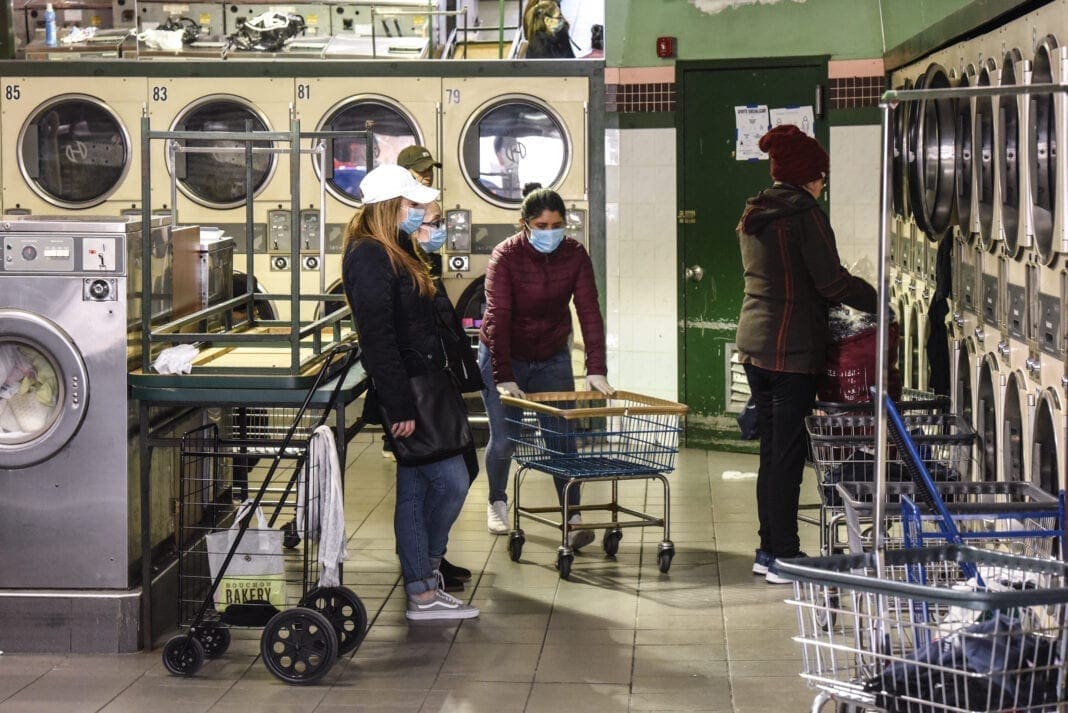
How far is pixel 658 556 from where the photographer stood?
5941 millimetres

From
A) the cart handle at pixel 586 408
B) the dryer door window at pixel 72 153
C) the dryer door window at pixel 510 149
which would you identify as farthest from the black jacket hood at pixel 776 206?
the dryer door window at pixel 72 153

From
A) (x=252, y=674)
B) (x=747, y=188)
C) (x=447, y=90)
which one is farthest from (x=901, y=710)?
(x=447, y=90)

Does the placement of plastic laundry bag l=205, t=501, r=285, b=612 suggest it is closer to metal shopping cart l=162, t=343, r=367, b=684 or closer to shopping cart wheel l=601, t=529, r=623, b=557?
metal shopping cart l=162, t=343, r=367, b=684

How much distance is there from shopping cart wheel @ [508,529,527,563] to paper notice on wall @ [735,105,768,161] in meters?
3.18

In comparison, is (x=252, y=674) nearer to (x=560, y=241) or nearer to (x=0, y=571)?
(x=0, y=571)

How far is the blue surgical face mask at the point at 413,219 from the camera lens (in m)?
5.02

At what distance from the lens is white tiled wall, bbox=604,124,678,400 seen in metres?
8.47

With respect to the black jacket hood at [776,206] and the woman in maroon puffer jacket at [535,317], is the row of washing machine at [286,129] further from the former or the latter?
the black jacket hood at [776,206]

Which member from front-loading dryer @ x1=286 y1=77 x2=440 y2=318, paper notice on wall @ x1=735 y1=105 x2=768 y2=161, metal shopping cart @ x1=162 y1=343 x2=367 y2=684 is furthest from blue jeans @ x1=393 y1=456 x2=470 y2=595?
paper notice on wall @ x1=735 y1=105 x2=768 y2=161

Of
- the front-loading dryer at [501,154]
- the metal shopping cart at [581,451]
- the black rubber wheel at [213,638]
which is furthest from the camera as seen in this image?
the front-loading dryer at [501,154]

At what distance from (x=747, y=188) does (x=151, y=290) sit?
438 cm

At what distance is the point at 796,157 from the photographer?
5.50 metres

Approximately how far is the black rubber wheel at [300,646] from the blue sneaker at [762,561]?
1957mm

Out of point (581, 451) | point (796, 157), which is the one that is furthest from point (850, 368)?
point (581, 451)
